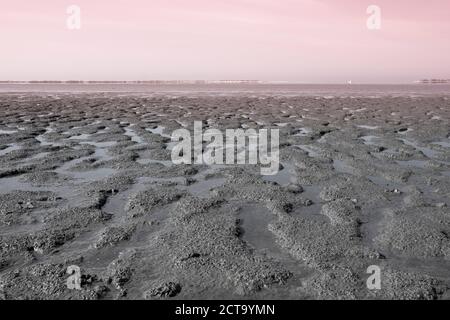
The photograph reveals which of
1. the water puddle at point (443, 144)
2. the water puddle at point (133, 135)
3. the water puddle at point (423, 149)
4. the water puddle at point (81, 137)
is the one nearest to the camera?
the water puddle at point (423, 149)

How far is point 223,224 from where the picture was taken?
7.45m

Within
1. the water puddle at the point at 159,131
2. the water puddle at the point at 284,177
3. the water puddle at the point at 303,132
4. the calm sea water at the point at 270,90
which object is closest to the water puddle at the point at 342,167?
the water puddle at the point at 284,177

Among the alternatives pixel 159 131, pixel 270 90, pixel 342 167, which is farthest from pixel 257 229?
pixel 270 90

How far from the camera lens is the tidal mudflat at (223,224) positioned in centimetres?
541

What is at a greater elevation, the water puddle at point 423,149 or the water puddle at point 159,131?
the water puddle at point 159,131

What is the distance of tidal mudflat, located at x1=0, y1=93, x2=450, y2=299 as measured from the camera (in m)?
5.41

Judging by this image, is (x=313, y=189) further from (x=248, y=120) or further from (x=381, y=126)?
(x=248, y=120)

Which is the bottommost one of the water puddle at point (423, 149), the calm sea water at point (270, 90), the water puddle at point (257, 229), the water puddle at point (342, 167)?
the water puddle at point (257, 229)

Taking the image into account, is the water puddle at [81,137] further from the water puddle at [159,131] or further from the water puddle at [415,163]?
the water puddle at [415,163]

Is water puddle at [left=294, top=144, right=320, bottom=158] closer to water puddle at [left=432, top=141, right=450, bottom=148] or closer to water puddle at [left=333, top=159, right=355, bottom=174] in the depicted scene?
water puddle at [left=333, top=159, right=355, bottom=174]

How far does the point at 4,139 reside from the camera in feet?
53.0

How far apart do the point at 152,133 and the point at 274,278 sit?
44.9ft

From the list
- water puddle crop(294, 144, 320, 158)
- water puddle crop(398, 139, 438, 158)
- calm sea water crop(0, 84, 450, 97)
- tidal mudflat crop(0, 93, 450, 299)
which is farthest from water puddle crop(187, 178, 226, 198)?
calm sea water crop(0, 84, 450, 97)
